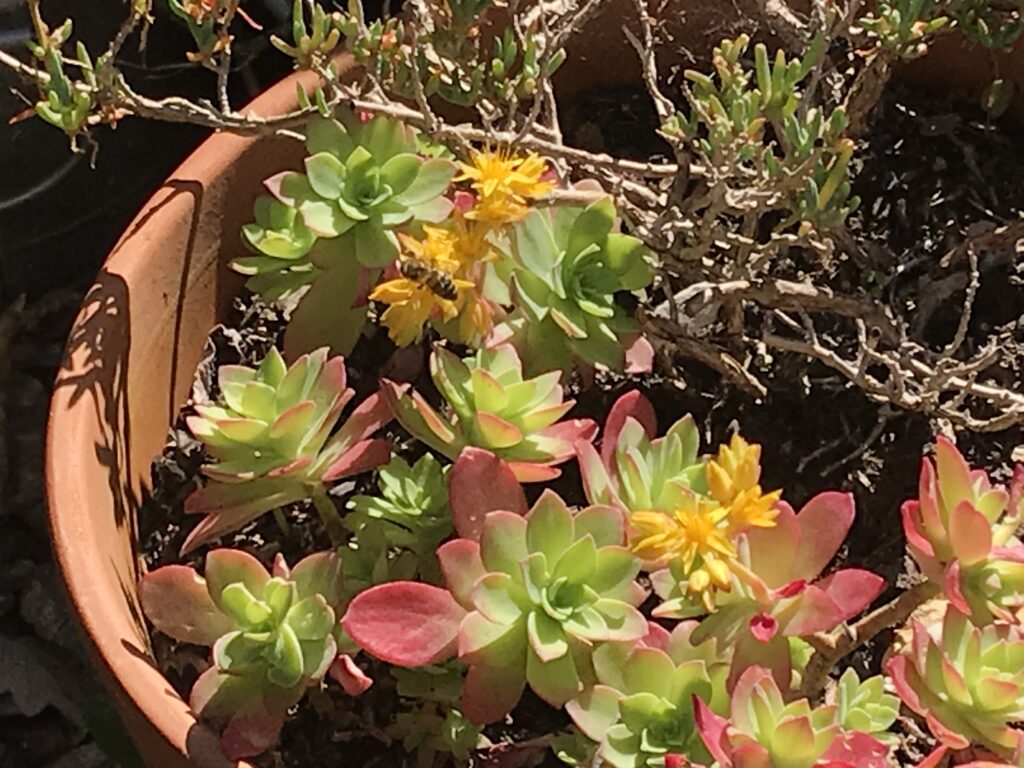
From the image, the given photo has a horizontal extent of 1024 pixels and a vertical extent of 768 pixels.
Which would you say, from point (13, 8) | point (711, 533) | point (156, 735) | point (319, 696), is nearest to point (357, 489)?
point (319, 696)

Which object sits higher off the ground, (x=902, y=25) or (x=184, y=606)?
(x=902, y=25)

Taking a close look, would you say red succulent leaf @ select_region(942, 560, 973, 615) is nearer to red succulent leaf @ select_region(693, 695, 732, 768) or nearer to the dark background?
red succulent leaf @ select_region(693, 695, 732, 768)

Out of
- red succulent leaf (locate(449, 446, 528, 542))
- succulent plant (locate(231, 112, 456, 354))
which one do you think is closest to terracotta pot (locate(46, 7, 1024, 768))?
succulent plant (locate(231, 112, 456, 354))

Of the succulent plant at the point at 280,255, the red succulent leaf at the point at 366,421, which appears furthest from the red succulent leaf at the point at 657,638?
the succulent plant at the point at 280,255

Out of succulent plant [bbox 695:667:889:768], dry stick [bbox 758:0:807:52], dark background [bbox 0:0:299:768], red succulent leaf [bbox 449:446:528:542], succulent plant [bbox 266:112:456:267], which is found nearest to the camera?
succulent plant [bbox 695:667:889:768]

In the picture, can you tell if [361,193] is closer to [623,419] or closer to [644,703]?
[623,419]

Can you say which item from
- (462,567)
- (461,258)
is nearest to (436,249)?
(461,258)
